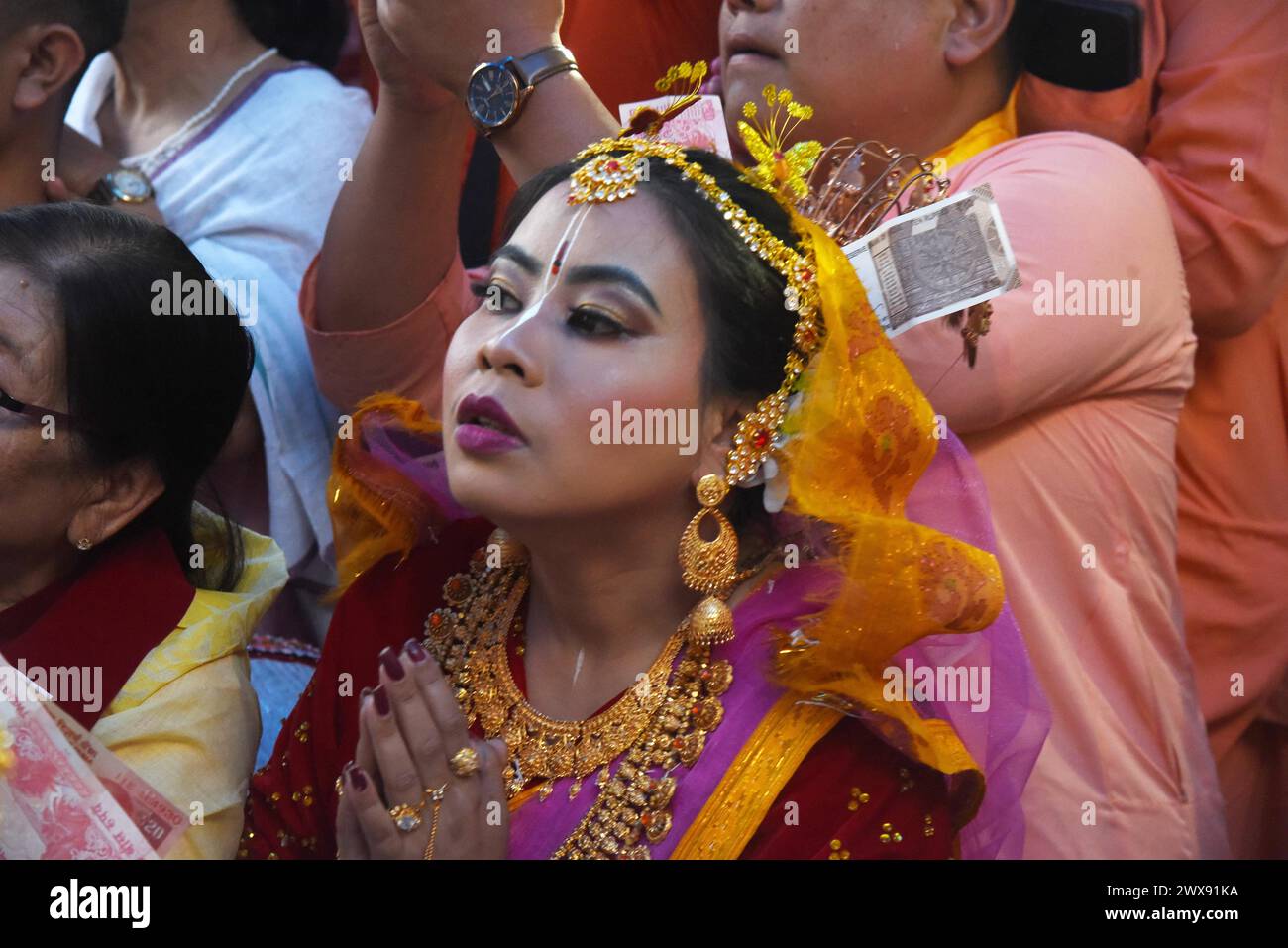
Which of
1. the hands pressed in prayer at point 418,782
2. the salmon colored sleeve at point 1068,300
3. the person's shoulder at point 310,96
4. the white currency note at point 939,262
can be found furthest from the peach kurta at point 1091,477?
the person's shoulder at point 310,96

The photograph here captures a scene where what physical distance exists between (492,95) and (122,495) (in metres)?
0.71

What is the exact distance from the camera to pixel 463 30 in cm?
221

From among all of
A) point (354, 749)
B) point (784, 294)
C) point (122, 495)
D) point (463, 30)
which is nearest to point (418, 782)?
point (354, 749)

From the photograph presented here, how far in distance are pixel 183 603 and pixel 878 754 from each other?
887mm

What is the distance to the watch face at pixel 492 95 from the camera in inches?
85.7

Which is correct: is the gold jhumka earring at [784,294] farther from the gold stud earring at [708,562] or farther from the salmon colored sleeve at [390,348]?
the salmon colored sleeve at [390,348]

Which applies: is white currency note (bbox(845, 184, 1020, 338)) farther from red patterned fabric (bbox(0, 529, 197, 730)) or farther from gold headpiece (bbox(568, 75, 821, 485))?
red patterned fabric (bbox(0, 529, 197, 730))

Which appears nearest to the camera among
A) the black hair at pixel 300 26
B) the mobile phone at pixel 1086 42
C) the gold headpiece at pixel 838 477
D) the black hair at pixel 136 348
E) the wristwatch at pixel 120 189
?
the gold headpiece at pixel 838 477

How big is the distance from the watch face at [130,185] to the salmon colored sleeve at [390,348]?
0.36 metres

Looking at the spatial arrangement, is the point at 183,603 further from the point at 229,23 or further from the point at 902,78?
the point at 229,23

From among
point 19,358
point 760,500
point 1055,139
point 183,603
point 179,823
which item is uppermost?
point 1055,139

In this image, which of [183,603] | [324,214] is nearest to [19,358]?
[183,603]

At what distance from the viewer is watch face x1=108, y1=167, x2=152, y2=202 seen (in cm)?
285
